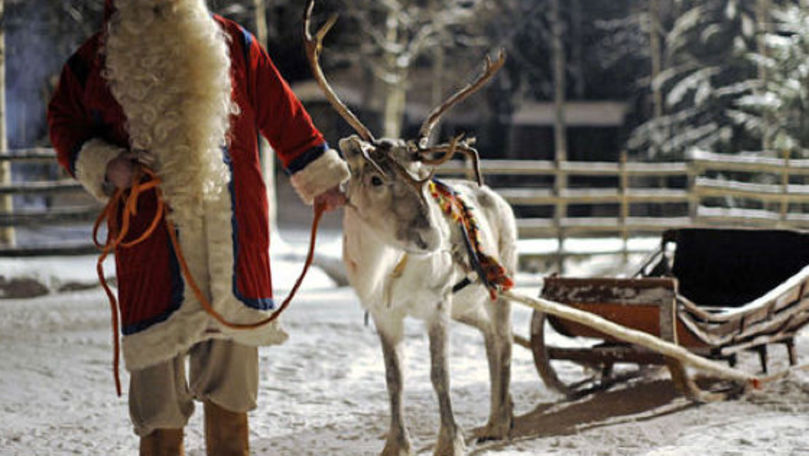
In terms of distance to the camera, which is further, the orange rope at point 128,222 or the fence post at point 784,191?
the fence post at point 784,191

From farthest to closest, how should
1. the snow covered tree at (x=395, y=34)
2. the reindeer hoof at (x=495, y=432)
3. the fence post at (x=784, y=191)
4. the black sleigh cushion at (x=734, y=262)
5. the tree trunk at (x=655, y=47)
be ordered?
the tree trunk at (x=655, y=47) → the snow covered tree at (x=395, y=34) → the fence post at (x=784, y=191) → the black sleigh cushion at (x=734, y=262) → the reindeer hoof at (x=495, y=432)

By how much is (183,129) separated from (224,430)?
0.92 metres

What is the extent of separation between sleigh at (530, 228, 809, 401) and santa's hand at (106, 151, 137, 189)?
8.77 ft

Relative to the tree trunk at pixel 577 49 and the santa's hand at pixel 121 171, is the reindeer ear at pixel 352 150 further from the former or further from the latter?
the tree trunk at pixel 577 49

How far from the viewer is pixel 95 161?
2625 mm

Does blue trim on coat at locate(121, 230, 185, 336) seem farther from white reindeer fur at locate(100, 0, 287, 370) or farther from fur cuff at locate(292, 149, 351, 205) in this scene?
fur cuff at locate(292, 149, 351, 205)

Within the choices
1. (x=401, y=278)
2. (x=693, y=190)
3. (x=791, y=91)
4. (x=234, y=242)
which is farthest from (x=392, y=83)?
(x=234, y=242)

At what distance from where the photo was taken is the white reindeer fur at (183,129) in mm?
2652

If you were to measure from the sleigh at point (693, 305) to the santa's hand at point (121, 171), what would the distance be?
2.67 meters

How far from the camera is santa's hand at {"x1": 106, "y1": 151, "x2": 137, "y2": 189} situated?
260 cm

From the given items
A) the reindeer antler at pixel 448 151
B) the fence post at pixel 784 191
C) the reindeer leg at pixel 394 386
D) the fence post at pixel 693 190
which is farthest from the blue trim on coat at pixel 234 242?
the fence post at pixel 693 190

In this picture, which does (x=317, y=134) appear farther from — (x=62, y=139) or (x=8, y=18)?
(x=8, y=18)

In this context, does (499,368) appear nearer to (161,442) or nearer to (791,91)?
(161,442)

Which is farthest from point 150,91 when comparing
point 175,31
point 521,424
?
point 521,424
